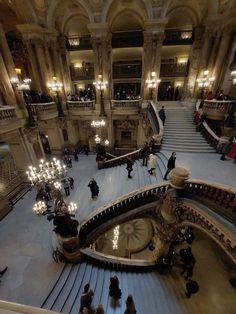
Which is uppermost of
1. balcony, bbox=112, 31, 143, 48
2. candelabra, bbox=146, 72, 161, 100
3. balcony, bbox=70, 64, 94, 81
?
balcony, bbox=112, 31, 143, 48

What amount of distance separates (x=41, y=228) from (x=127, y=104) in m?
10.3

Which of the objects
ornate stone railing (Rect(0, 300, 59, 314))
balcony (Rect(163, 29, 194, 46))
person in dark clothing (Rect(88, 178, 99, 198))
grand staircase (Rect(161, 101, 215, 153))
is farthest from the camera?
balcony (Rect(163, 29, 194, 46))

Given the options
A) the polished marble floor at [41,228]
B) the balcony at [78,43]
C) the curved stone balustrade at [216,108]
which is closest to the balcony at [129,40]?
the balcony at [78,43]

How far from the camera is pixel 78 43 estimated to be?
13.9 m

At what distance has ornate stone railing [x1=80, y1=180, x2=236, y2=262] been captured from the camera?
4.41m

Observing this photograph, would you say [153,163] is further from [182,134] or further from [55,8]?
[55,8]

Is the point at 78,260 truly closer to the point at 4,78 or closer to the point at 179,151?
the point at 179,151

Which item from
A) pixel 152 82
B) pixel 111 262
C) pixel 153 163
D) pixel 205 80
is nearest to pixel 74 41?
pixel 152 82

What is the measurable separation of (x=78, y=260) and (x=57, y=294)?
1.10 meters

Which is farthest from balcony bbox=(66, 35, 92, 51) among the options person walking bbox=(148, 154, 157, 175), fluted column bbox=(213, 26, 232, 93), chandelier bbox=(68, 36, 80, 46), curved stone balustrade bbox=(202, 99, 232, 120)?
person walking bbox=(148, 154, 157, 175)

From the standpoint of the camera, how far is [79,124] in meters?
15.7

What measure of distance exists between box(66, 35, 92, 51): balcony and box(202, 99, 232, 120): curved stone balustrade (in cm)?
1051

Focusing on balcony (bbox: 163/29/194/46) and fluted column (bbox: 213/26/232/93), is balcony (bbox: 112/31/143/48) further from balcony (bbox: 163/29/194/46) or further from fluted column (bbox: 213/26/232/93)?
fluted column (bbox: 213/26/232/93)

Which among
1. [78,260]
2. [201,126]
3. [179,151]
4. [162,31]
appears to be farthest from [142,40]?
[78,260]
